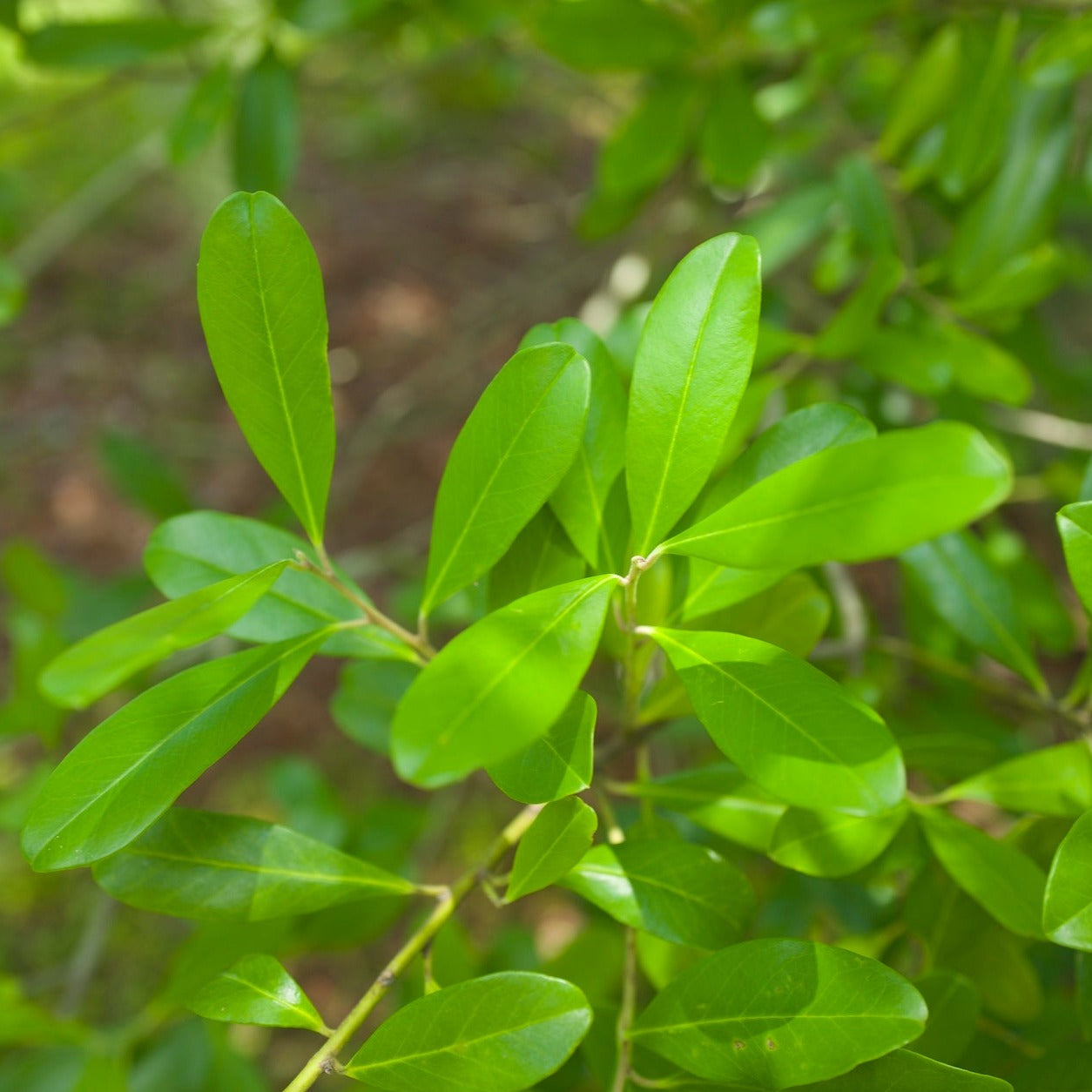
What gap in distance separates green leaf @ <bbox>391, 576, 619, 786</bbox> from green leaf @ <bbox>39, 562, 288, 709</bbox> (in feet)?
0.34

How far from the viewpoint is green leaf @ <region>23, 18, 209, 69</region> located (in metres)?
1.04

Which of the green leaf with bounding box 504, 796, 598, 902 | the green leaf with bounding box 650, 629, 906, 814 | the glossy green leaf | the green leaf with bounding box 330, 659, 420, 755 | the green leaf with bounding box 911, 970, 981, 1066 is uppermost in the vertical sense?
the green leaf with bounding box 650, 629, 906, 814

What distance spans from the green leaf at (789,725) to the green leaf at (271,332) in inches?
9.5

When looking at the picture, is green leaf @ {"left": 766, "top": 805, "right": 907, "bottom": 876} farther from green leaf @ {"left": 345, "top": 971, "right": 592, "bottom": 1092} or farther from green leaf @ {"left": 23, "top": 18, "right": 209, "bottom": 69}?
green leaf @ {"left": 23, "top": 18, "right": 209, "bottom": 69}

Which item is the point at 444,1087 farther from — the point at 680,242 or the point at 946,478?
the point at 680,242

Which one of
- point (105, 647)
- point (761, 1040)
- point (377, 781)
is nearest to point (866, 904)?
point (761, 1040)

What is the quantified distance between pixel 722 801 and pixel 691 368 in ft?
1.05

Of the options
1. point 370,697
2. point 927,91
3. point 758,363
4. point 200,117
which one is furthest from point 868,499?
point 200,117

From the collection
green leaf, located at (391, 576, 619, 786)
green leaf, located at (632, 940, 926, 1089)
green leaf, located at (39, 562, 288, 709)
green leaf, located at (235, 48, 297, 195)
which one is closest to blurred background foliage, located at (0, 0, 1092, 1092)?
green leaf, located at (235, 48, 297, 195)

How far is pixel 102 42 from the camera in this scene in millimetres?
1050

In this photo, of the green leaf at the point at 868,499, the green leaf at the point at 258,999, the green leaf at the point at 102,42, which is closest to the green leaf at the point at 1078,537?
the green leaf at the point at 868,499

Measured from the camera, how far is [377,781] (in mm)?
2283

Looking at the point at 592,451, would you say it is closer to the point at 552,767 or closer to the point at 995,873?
the point at 552,767

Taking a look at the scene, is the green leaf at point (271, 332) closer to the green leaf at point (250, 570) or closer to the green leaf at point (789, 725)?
the green leaf at point (250, 570)
